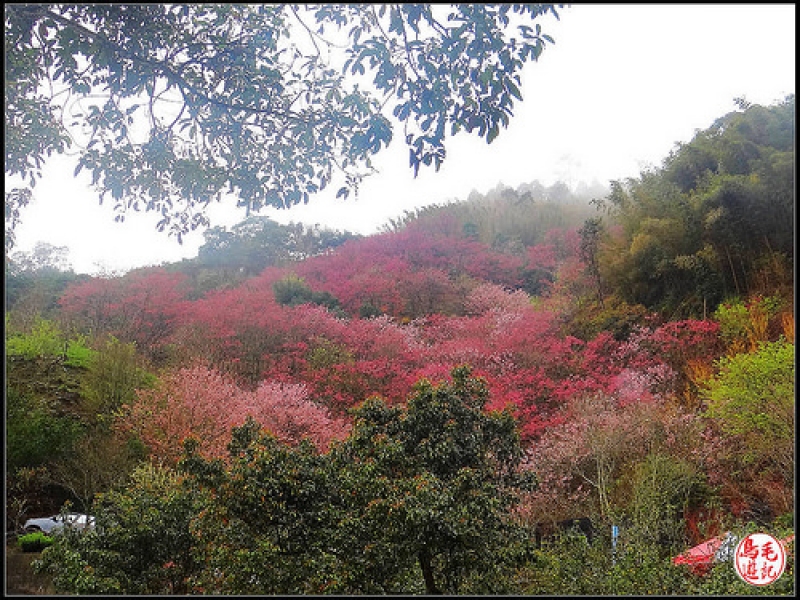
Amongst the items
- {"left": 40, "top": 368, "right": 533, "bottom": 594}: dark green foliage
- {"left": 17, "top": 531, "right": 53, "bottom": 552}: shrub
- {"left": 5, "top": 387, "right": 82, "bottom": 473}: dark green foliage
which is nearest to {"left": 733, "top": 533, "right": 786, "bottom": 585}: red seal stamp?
{"left": 40, "top": 368, "right": 533, "bottom": 594}: dark green foliage

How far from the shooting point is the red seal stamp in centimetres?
271

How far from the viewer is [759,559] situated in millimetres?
2836

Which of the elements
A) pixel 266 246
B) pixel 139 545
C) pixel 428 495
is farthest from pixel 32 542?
pixel 266 246

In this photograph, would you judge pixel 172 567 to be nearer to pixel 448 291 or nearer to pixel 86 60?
pixel 86 60

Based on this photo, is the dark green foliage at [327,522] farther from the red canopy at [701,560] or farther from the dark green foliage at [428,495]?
the red canopy at [701,560]

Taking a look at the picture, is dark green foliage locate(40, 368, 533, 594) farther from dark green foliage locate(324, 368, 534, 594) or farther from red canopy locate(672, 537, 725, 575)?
red canopy locate(672, 537, 725, 575)

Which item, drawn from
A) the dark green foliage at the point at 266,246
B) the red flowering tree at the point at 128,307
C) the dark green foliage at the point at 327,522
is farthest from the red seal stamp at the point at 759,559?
the dark green foliage at the point at 266,246

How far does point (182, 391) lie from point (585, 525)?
5.25 meters

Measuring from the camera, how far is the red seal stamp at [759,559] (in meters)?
2.71

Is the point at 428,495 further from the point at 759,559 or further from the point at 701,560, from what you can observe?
the point at 701,560

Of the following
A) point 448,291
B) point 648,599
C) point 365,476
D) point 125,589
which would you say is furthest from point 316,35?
point 448,291

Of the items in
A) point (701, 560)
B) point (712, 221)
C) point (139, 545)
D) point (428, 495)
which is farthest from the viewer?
point (712, 221)

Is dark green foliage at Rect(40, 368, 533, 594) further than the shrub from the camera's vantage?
No

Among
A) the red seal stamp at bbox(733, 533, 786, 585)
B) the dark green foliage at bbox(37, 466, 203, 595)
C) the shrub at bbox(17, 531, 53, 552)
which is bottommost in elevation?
the shrub at bbox(17, 531, 53, 552)
